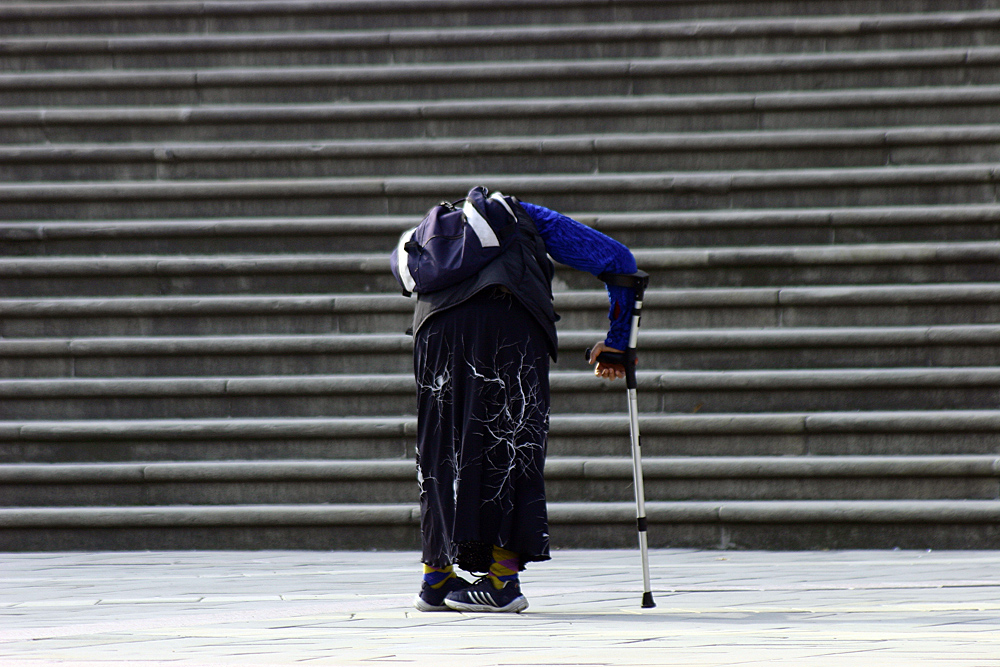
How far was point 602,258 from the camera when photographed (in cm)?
418

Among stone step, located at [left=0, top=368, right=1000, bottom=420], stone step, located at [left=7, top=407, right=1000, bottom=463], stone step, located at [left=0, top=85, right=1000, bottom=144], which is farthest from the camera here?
stone step, located at [left=0, top=85, right=1000, bottom=144]

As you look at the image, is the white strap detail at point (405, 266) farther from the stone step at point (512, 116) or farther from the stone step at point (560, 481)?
the stone step at point (512, 116)

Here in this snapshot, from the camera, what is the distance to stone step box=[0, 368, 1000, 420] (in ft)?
21.5

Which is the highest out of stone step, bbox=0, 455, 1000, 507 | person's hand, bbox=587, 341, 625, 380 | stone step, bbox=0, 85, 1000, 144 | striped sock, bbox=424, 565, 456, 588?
stone step, bbox=0, 85, 1000, 144

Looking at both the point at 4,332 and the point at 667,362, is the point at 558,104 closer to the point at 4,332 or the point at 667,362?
the point at 667,362

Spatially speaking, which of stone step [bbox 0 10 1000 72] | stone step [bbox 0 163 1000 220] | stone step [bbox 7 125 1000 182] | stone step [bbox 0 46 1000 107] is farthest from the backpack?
stone step [bbox 0 10 1000 72]

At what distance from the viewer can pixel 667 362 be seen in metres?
6.89

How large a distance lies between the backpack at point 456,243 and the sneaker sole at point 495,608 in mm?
1000

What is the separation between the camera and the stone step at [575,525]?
595cm

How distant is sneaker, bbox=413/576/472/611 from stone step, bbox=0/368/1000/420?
258 cm

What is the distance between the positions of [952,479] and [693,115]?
9.47ft

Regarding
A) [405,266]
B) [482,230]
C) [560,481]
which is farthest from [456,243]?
[560,481]

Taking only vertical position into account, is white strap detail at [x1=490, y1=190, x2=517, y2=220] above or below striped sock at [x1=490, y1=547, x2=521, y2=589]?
above

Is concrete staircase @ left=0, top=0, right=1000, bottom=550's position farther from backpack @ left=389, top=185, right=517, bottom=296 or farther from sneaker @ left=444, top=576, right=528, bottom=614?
backpack @ left=389, top=185, right=517, bottom=296
